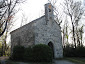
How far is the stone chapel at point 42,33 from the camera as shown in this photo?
582 inches

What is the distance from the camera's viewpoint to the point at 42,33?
15.4 meters

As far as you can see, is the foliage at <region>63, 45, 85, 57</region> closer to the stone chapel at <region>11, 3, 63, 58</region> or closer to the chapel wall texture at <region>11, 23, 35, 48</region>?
the stone chapel at <region>11, 3, 63, 58</region>

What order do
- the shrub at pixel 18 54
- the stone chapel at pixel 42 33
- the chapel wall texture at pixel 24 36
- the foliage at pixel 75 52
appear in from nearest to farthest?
1. the stone chapel at pixel 42 33
2. the chapel wall texture at pixel 24 36
3. the shrub at pixel 18 54
4. the foliage at pixel 75 52

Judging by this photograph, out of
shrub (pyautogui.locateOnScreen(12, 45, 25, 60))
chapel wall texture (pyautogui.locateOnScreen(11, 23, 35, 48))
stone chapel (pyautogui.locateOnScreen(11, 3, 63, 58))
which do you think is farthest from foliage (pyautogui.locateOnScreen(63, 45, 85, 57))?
shrub (pyautogui.locateOnScreen(12, 45, 25, 60))

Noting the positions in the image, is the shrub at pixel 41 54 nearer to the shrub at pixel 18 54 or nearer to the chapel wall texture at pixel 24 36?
the chapel wall texture at pixel 24 36

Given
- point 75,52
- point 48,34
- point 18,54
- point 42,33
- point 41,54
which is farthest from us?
point 75,52

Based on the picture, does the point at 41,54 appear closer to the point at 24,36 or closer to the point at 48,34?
the point at 48,34

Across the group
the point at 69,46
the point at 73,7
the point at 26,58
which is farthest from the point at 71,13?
the point at 26,58

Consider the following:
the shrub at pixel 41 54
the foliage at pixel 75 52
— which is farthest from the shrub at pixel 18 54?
the foliage at pixel 75 52

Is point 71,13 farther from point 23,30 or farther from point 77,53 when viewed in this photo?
point 23,30

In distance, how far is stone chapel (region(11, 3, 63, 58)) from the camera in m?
14.8

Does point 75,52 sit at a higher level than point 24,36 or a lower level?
lower

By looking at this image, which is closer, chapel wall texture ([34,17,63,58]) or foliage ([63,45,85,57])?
chapel wall texture ([34,17,63,58])

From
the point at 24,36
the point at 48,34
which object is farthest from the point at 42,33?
the point at 24,36
